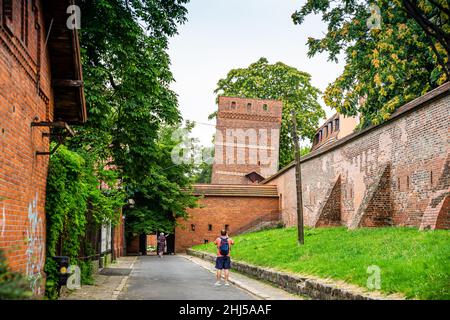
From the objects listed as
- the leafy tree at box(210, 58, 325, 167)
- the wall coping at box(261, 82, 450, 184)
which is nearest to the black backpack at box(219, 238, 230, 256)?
the wall coping at box(261, 82, 450, 184)

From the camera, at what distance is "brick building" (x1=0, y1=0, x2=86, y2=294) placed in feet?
24.5

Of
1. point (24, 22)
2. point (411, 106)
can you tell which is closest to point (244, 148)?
point (411, 106)

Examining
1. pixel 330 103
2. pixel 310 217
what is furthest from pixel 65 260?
pixel 310 217

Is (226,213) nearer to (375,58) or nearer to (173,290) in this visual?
(375,58)

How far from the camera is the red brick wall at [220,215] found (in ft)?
142

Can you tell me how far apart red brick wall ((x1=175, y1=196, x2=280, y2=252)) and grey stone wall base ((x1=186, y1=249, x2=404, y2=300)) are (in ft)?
85.1

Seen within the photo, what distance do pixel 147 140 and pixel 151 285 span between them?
5409 millimetres

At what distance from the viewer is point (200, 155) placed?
68.9 meters

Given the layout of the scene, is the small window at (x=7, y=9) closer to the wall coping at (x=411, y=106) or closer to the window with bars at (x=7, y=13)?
the window with bars at (x=7, y=13)

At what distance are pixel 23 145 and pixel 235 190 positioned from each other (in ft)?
121

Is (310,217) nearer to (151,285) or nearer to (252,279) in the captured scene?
(252,279)

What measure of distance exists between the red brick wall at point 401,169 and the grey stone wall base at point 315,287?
4.72m

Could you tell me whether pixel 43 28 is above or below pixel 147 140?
above
